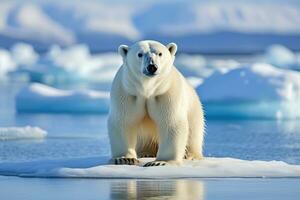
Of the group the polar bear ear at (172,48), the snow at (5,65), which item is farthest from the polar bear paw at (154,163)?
the snow at (5,65)

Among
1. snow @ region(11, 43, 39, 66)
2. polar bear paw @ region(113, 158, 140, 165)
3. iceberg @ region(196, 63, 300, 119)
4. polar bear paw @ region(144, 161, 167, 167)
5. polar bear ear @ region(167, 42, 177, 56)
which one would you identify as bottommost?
polar bear paw @ region(144, 161, 167, 167)

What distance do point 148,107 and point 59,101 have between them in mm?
8240

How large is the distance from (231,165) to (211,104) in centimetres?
723

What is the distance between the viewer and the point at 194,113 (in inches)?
289

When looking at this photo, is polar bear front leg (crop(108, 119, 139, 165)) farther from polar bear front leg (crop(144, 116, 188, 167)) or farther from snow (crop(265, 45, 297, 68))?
snow (crop(265, 45, 297, 68))

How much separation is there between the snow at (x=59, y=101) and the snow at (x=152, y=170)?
26.0 ft

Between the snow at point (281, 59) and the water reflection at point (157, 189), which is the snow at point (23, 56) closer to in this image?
the snow at point (281, 59)

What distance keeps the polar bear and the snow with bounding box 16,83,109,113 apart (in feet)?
25.7

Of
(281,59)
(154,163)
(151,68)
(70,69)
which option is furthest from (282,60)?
(151,68)

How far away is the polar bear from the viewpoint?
22.0 ft

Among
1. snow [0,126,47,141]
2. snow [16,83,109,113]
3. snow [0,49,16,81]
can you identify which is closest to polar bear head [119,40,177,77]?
snow [0,126,47,141]

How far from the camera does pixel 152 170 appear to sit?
21.1ft

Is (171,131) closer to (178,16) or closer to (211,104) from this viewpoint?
(211,104)

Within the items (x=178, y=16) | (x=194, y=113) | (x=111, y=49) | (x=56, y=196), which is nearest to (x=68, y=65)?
(x=194, y=113)
